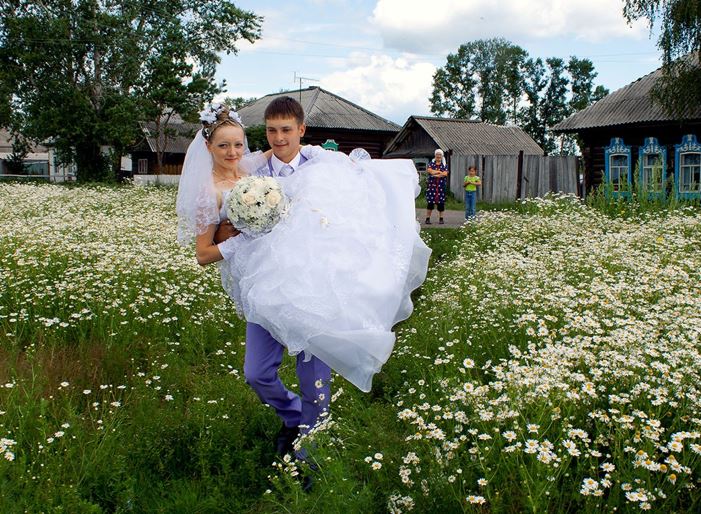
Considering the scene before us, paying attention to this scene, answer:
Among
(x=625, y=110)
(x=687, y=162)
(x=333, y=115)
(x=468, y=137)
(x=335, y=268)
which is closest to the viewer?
(x=335, y=268)

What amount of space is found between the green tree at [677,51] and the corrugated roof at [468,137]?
51.0 feet

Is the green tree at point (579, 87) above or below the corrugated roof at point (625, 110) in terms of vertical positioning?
above

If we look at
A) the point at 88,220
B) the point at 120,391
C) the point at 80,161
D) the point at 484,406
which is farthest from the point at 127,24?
the point at 484,406

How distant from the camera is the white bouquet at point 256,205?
3.38m

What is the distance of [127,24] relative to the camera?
Result: 31.1 m

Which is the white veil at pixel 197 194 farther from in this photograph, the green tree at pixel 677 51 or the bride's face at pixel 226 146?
the green tree at pixel 677 51

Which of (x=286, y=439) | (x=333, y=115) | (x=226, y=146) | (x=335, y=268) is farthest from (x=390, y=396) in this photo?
(x=333, y=115)

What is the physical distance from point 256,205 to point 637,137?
1841cm

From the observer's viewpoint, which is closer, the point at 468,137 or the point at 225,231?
the point at 225,231

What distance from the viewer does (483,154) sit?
33.6m

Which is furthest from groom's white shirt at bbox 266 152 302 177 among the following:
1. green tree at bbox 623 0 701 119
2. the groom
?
green tree at bbox 623 0 701 119

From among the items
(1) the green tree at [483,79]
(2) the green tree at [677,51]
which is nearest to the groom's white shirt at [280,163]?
(2) the green tree at [677,51]

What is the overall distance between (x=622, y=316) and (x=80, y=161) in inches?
1288

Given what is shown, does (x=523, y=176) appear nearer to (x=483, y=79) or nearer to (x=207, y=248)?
(x=207, y=248)
